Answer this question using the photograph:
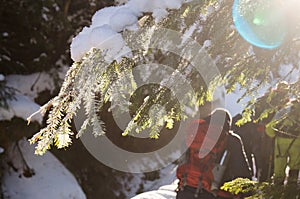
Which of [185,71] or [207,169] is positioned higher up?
[185,71]

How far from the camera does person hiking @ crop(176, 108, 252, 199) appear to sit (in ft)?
12.7

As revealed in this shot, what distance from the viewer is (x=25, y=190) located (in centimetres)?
1024

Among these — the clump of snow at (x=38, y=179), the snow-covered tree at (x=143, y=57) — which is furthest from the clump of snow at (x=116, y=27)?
the clump of snow at (x=38, y=179)

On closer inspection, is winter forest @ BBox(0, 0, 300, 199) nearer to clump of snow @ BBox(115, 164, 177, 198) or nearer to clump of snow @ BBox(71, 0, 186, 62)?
clump of snow @ BBox(71, 0, 186, 62)

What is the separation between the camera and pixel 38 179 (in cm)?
1062

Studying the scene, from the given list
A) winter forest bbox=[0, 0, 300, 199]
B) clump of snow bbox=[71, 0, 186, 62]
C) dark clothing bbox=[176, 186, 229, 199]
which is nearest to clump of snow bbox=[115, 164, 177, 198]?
winter forest bbox=[0, 0, 300, 199]

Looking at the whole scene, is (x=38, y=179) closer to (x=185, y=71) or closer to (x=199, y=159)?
(x=199, y=159)

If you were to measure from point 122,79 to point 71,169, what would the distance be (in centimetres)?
1022

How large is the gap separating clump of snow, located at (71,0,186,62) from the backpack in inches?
73.7

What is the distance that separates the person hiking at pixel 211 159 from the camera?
12.7 feet

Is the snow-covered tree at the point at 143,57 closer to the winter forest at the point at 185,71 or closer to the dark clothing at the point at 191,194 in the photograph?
the winter forest at the point at 185,71

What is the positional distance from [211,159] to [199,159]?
119 mm

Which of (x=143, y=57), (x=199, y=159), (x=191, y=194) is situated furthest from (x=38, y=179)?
(x=143, y=57)

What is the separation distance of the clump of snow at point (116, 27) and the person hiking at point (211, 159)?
1.89m
